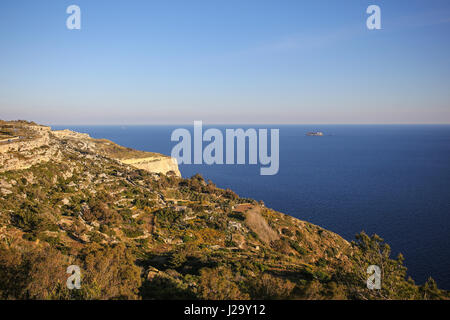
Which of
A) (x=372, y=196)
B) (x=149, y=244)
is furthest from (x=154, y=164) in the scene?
(x=372, y=196)

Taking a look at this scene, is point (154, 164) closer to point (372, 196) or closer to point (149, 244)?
point (149, 244)

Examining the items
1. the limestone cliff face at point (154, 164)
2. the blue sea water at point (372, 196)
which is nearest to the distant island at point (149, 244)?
the limestone cliff face at point (154, 164)

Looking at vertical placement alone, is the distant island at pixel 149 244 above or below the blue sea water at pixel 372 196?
above

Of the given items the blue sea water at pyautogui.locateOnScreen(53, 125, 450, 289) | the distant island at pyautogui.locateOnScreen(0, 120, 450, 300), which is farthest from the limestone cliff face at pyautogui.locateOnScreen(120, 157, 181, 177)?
the blue sea water at pyautogui.locateOnScreen(53, 125, 450, 289)

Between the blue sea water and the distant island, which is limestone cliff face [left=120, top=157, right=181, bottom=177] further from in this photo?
the blue sea water

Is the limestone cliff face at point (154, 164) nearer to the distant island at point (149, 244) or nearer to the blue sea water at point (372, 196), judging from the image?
the distant island at point (149, 244)

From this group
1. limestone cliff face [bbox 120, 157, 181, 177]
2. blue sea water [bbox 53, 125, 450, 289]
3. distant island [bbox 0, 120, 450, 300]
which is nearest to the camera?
distant island [bbox 0, 120, 450, 300]

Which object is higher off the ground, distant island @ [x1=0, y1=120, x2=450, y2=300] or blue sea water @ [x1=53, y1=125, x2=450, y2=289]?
distant island @ [x1=0, y1=120, x2=450, y2=300]
